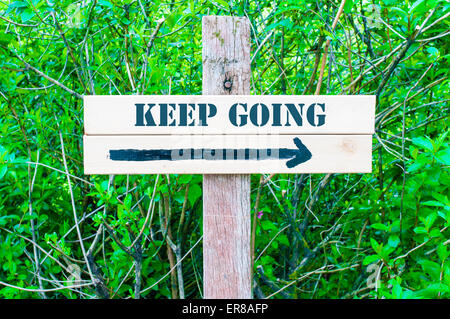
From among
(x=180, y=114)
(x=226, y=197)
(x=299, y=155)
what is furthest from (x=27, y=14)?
(x=299, y=155)

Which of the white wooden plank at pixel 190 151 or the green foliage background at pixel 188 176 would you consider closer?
the white wooden plank at pixel 190 151

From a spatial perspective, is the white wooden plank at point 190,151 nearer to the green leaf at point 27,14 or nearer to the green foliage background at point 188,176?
the green foliage background at point 188,176

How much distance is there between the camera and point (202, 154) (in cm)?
131

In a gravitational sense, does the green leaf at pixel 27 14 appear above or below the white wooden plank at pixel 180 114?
above

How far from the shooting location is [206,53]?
1384mm

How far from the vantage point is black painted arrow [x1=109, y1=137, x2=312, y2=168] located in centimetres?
131

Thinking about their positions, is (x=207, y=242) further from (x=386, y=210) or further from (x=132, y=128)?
(x=386, y=210)

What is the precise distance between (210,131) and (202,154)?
0.08m

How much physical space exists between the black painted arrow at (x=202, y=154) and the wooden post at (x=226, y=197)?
10 centimetres

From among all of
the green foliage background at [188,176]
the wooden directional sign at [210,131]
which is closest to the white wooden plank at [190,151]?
the wooden directional sign at [210,131]

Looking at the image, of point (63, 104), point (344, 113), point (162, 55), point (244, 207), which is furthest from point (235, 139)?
point (63, 104)

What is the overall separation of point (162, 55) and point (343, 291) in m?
1.45

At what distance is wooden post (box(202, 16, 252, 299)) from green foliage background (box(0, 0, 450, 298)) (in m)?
0.28

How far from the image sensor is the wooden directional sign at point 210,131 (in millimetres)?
1303
